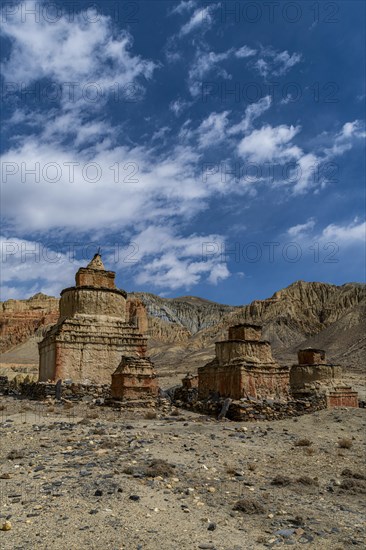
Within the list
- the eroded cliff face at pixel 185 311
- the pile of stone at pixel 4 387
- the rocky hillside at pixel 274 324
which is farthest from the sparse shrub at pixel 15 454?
the eroded cliff face at pixel 185 311

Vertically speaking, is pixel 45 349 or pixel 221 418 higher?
pixel 45 349

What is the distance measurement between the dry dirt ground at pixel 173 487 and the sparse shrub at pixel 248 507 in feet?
0.07

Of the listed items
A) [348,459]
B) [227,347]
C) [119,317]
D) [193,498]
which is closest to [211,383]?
[227,347]

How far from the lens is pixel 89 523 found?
633 centimetres

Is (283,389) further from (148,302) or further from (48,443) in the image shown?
(148,302)

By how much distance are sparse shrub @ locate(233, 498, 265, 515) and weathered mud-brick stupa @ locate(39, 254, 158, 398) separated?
10.9 metres

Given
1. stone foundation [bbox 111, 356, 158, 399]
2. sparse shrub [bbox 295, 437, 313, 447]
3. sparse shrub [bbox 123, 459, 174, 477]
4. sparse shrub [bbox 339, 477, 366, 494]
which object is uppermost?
stone foundation [bbox 111, 356, 158, 399]

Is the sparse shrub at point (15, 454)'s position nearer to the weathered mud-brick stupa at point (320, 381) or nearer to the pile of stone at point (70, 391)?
the pile of stone at point (70, 391)

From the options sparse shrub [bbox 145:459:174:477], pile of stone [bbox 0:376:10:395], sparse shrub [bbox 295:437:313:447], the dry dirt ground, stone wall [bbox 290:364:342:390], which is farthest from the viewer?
pile of stone [bbox 0:376:10:395]

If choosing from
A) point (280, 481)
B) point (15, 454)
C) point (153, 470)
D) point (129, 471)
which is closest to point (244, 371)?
point (280, 481)

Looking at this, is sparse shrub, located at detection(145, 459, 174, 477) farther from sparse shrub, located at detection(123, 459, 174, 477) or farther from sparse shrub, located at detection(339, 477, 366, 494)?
sparse shrub, located at detection(339, 477, 366, 494)

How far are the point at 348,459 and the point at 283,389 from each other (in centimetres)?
696

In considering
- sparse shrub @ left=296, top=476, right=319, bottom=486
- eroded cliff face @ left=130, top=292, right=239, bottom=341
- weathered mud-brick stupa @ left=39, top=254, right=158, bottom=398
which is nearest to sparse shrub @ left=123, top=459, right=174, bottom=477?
sparse shrub @ left=296, top=476, right=319, bottom=486

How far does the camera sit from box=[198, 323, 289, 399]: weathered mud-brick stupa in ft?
59.2
